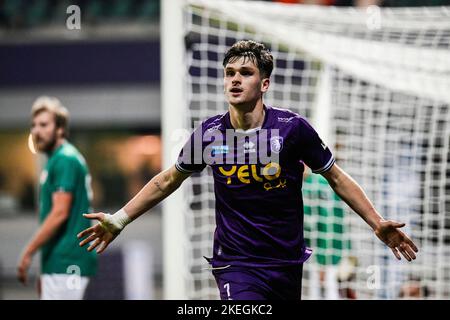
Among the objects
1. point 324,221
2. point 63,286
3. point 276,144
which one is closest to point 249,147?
point 276,144

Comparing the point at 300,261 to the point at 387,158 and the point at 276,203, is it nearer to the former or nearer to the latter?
the point at 276,203

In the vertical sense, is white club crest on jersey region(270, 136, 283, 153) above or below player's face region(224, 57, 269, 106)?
below

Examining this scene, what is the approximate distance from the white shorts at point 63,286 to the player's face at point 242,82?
2.19 m

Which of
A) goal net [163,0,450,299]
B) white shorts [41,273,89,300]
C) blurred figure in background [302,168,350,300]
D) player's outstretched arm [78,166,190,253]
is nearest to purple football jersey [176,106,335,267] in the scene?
player's outstretched arm [78,166,190,253]

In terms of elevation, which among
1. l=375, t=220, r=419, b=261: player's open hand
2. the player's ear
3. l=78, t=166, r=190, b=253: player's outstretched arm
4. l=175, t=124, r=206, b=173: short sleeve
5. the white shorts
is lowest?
the white shorts

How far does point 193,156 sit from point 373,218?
87 cm

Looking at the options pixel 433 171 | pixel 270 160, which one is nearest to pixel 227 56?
pixel 270 160

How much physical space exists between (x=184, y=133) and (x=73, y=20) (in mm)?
1192

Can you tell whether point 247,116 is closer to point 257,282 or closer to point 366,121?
point 257,282

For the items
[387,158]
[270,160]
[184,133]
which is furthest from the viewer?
[387,158]

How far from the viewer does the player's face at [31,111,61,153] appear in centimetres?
549

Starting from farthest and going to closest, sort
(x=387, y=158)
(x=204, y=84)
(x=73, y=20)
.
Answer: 1. (x=387, y=158)
2. (x=204, y=84)
3. (x=73, y=20)

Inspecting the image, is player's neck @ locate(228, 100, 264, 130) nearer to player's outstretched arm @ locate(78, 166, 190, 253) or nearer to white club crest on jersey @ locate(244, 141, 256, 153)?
white club crest on jersey @ locate(244, 141, 256, 153)

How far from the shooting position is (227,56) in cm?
374
